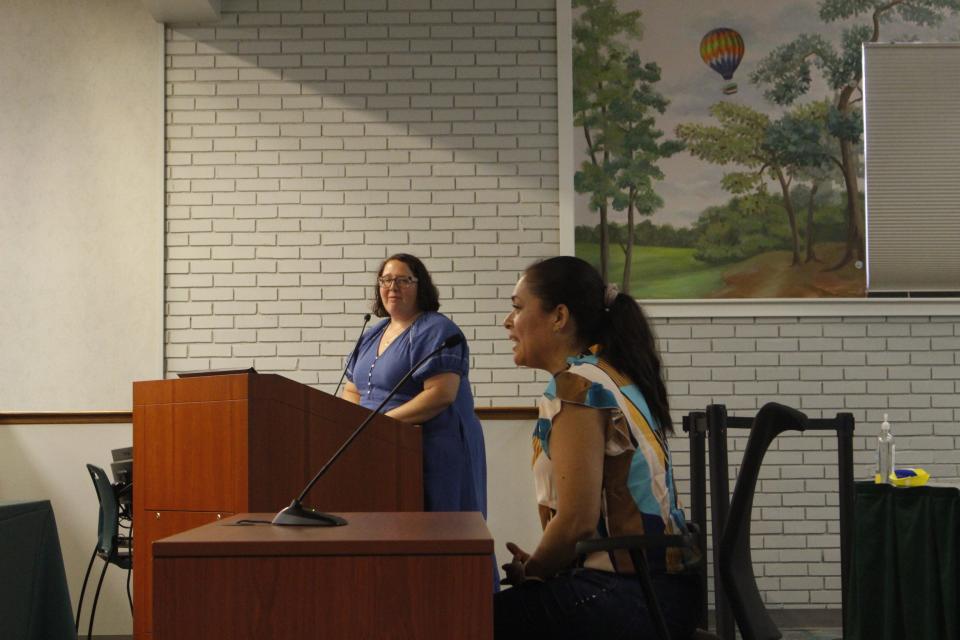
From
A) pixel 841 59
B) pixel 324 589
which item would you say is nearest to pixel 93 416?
pixel 841 59

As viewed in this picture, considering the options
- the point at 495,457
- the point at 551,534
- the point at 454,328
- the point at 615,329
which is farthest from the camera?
the point at 495,457

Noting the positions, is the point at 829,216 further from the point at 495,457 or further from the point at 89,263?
the point at 89,263

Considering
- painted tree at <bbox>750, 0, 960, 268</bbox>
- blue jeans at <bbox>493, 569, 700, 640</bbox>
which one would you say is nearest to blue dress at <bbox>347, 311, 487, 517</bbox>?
blue jeans at <bbox>493, 569, 700, 640</bbox>

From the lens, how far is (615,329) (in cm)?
234

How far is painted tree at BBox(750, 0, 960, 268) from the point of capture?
5.65 meters

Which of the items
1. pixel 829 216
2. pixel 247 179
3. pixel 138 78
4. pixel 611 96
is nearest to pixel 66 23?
pixel 138 78

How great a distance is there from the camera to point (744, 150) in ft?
18.6

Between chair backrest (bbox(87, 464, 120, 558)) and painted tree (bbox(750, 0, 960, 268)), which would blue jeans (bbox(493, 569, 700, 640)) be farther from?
painted tree (bbox(750, 0, 960, 268))

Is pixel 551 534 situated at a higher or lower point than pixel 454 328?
lower

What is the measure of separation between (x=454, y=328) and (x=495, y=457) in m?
1.63

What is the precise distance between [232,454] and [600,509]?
1.01m

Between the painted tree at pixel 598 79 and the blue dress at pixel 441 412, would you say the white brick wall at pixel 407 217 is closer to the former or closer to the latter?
the painted tree at pixel 598 79

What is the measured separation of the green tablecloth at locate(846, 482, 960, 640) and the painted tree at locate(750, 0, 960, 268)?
104 inches

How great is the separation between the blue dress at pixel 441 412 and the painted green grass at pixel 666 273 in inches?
70.6
